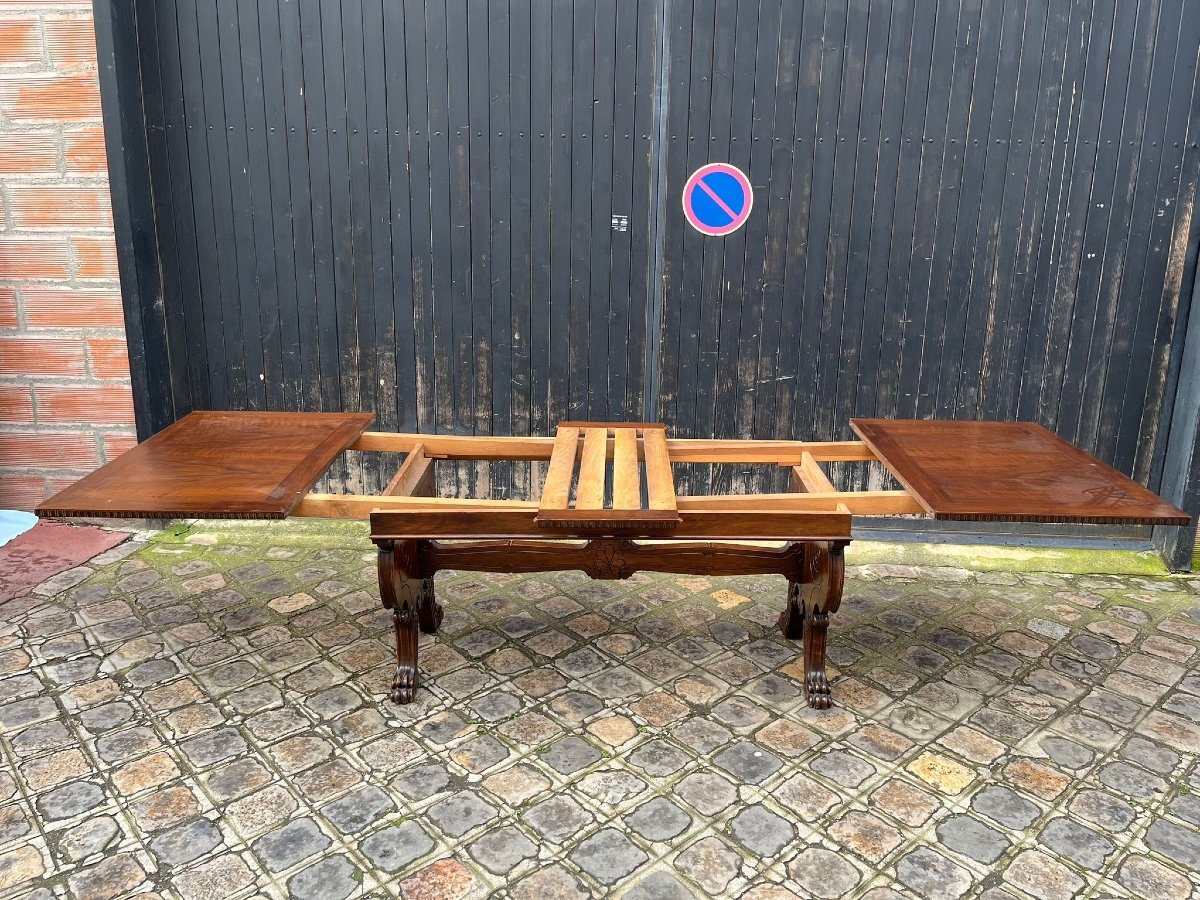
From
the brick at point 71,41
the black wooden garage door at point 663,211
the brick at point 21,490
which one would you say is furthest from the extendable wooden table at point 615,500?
the brick at point 71,41

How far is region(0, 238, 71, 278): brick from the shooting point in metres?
4.43

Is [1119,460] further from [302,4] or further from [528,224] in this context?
[302,4]

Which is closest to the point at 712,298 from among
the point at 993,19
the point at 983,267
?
the point at 983,267

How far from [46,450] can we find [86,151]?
152cm

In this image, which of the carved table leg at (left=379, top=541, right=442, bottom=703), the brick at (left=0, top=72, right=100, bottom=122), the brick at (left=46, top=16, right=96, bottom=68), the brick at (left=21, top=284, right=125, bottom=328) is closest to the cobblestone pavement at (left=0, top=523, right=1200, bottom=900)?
the carved table leg at (left=379, top=541, right=442, bottom=703)

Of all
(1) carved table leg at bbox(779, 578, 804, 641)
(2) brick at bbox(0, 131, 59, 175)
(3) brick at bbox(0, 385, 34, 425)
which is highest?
(2) brick at bbox(0, 131, 59, 175)

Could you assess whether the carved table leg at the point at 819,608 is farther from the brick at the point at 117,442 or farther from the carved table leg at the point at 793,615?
the brick at the point at 117,442

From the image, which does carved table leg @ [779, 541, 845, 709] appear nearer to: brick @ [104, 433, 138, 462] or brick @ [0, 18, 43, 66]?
brick @ [104, 433, 138, 462]

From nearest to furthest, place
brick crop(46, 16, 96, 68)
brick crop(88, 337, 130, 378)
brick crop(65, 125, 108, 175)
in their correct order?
brick crop(46, 16, 96, 68), brick crop(65, 125, 108, 175), brick crop(88, 337, 130, 378)

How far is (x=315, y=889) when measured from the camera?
2.28 m

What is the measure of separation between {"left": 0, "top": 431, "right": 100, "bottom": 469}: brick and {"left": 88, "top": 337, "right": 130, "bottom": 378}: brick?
1.18 ft

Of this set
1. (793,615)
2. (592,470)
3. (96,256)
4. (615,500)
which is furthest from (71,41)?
(793,615)

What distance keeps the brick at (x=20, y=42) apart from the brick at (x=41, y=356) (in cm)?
128

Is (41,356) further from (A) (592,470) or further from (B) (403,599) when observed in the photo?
(A) (592,470)
